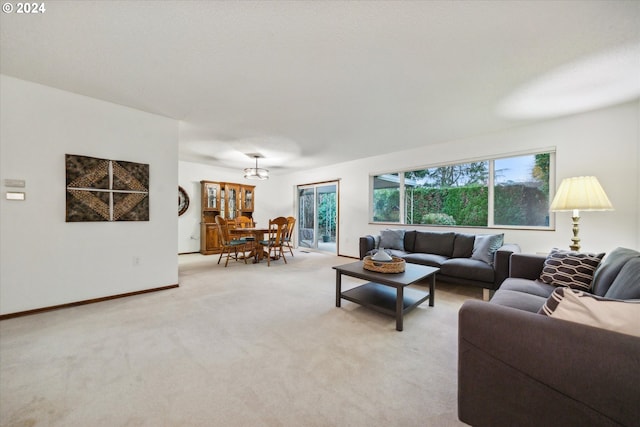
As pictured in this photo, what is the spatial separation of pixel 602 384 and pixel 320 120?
3.29 meters

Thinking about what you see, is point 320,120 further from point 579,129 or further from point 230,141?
point 579,129

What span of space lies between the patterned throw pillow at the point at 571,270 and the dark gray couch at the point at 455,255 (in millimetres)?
633

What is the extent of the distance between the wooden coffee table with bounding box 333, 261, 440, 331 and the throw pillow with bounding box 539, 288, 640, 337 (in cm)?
114

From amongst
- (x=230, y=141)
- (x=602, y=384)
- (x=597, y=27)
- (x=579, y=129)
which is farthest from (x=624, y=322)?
(x=230, y=141)

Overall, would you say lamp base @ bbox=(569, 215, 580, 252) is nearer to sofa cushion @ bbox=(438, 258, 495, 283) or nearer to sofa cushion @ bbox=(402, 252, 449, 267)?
sofa cushion @ bbox=(438, 258, 495, 283)

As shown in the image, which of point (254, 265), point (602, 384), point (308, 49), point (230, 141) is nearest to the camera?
point (602, 384)

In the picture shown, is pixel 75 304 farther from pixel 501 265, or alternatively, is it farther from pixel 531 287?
pixel 501 265

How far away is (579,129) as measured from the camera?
3082 millimetres

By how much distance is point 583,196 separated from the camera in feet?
7.85

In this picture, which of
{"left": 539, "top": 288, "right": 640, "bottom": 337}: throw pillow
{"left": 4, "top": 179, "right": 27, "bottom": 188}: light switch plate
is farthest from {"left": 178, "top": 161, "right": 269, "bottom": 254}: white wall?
{"left": 539, "top": 288, "right": 640, "bottom": 337}: throw pillow

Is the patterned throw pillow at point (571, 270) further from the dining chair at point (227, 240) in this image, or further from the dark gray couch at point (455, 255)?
the dining chair at point (227, 240)

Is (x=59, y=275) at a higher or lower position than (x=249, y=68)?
lower

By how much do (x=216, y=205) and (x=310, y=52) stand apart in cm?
534

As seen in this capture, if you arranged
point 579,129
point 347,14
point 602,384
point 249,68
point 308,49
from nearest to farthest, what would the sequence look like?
point 602,384 < point 347,14 < point 308,49 < point 249,68 < point 579,129
